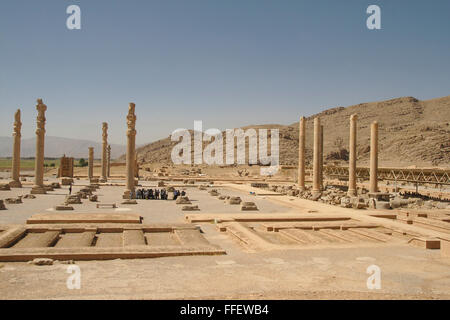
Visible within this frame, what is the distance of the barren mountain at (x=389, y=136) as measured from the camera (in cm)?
7644

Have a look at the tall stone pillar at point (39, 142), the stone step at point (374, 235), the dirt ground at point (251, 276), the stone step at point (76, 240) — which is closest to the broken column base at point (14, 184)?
the tall stone pillar at point (39, 142)

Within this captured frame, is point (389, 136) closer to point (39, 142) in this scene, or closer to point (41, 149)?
point (41, 149)

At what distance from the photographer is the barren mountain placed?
76438 millimetres

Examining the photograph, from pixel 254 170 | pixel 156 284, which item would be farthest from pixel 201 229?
pixel 254 170

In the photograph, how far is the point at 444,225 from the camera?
50.9ft

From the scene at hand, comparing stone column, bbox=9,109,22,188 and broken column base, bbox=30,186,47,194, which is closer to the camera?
broken column base, bbox=30,186,47,194

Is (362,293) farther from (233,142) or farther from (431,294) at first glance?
(233,142)

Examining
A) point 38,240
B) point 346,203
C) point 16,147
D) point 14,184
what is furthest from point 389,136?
point 38,240

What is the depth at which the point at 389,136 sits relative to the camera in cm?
10844

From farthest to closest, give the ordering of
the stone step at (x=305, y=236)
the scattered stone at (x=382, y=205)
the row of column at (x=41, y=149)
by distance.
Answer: the row of column at (x=41, y=149), the scattered stone at (x=382, y=205), the stone step at (x=305, y=236)

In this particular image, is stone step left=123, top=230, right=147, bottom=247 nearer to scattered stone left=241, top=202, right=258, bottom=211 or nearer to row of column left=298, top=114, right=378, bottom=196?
scattered stone left=241, top=202, right=258, bottom=211

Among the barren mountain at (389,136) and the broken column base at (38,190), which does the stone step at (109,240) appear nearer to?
the broken column base at (38,190)

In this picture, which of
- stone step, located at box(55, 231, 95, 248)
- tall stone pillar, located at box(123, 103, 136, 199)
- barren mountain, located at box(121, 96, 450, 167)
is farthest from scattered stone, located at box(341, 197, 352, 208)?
barren mountain, located at box(121, 96, 450, 167)
